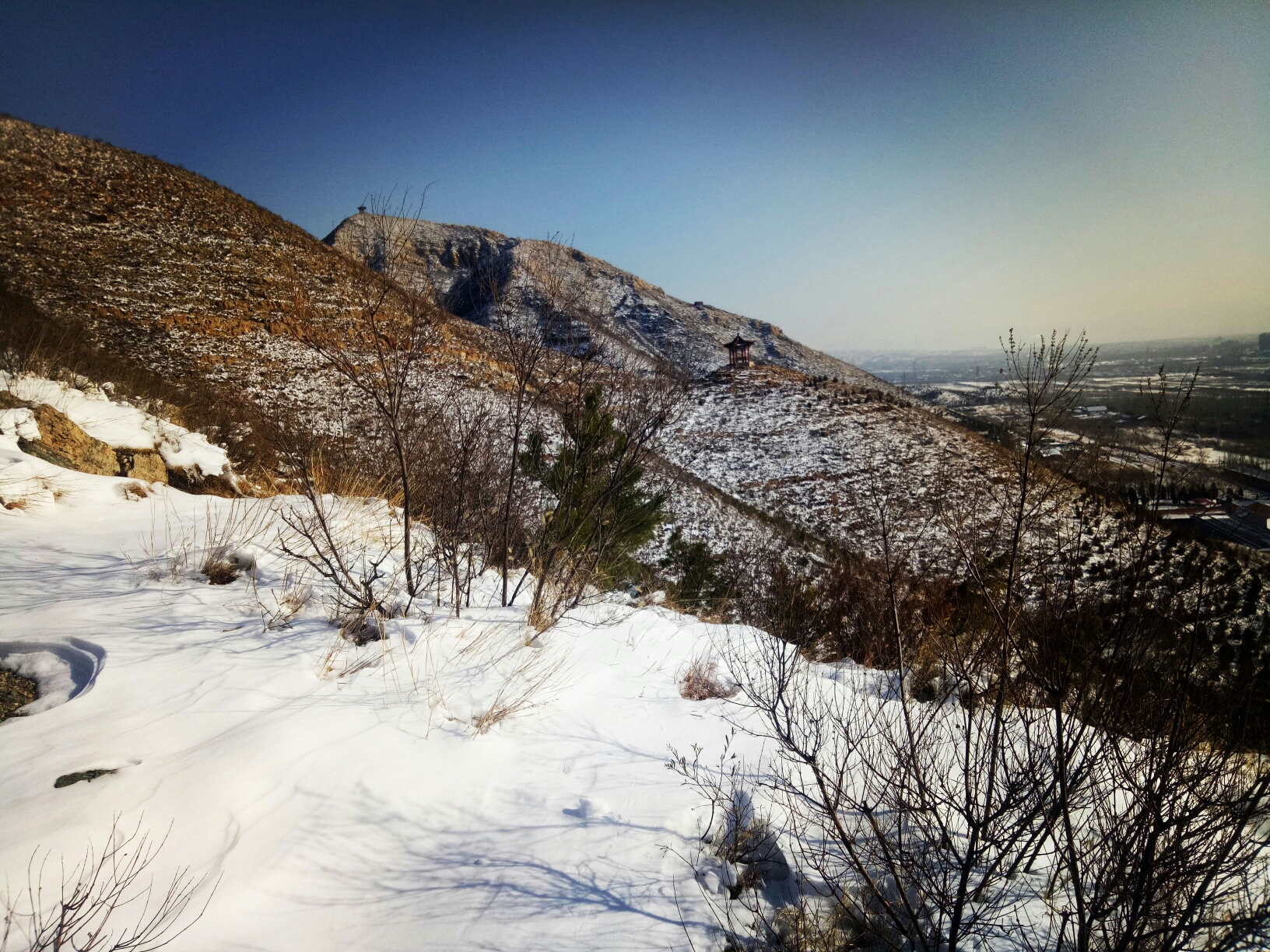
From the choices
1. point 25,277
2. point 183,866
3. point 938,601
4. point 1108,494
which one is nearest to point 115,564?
point 183,866

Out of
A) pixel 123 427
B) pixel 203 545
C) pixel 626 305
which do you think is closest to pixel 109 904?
pixel 203 545

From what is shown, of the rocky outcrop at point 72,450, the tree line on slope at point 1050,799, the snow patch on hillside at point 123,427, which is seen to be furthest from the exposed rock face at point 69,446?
the tree line on slope at point 1050,799

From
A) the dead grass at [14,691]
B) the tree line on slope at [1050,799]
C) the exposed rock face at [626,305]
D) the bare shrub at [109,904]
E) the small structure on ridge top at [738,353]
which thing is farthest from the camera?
the small structure on ridge top at [738,353]

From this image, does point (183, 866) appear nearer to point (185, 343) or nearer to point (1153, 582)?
point (1153, 582)

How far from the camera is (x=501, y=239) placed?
61938mm

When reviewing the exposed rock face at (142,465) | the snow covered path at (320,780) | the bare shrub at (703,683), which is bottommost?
the bare shrub at (703,683)

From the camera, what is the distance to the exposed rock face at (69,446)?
412cm

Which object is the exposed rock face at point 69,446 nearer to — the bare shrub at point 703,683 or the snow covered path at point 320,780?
the snow covered path at point 320,780

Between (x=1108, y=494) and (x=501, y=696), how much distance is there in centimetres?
Answer: 314

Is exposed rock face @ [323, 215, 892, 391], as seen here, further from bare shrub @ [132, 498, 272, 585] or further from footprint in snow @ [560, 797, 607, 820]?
footprint in snow @ [560, 797, 607, 820]

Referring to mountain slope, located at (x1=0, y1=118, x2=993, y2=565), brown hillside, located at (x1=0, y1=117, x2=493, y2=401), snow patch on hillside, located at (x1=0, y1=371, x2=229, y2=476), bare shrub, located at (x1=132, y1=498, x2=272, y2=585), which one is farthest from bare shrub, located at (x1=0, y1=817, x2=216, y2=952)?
brown hillside, located at (x1=0, y1=117, x2=493, y2=401)

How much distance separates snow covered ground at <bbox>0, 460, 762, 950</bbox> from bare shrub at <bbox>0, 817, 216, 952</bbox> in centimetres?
4

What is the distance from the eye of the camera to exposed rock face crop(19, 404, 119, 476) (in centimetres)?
412

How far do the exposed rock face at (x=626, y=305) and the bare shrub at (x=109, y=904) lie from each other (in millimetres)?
3211
